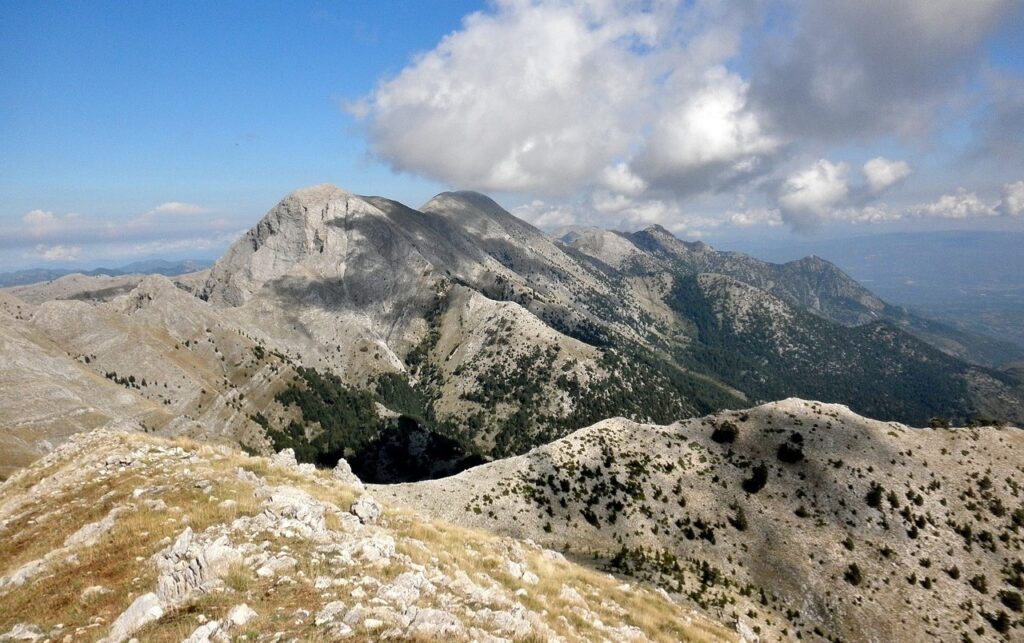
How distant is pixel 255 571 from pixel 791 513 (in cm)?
Answer: 8393

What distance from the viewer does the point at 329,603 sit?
Result: 13.5m

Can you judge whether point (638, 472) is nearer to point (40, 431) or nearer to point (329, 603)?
point (329, 603)

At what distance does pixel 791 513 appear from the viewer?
7544 centimetres

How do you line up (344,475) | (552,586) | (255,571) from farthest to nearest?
(344,475)
(552,586)
(255,571)

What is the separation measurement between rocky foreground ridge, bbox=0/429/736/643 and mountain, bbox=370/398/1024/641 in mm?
42935

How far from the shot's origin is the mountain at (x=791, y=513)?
201 ft

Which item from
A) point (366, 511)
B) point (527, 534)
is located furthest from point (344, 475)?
point (527, 534)

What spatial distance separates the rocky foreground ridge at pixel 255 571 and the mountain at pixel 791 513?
141 ft

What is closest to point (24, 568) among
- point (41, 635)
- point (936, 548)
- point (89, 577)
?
point (89, 577)

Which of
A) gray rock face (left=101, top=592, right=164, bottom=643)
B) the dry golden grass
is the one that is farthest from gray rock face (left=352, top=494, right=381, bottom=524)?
gray rock face (left=101, top=592, right=164, bottom=643)

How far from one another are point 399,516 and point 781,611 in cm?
5985

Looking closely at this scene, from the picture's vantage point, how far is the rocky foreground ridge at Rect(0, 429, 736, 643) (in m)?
12.8

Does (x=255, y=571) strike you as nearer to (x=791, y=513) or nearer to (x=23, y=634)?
(x=23, y=634)

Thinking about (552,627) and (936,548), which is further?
(936,548)
